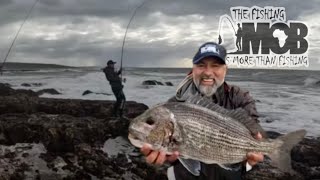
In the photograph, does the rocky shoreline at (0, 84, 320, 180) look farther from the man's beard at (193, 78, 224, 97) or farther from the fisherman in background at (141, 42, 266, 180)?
the man's beard at (193, 78, 224, 97)

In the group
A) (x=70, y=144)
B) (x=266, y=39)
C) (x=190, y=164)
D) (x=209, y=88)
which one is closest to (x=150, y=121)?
(x=190, y=164)

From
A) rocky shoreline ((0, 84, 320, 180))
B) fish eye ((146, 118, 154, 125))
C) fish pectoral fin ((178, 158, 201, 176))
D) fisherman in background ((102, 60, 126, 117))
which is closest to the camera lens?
fish eye ((146, 118, 154, 125))

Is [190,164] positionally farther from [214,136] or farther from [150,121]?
[150,121]

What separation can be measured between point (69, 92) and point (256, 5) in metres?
1.54

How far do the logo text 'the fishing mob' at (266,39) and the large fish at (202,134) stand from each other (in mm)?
1535

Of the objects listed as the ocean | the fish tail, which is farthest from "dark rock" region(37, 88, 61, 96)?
the fish tail

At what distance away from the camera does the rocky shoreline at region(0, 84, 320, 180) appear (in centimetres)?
408

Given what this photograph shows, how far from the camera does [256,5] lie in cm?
418

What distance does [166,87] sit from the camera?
427 centimetres

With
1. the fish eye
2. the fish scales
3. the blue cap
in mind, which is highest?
the blue cap

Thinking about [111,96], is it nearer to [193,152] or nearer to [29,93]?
[29,93]

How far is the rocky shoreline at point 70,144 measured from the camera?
4078 mm

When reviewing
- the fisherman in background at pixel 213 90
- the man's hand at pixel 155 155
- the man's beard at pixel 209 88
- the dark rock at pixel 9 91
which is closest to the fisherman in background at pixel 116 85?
the dark rock at pixel 9 91

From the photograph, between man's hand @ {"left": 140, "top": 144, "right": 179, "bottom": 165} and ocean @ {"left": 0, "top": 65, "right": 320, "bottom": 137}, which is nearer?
man's hand @ {"left": 140, "top": 144, "right": 179, "bottom": 165}
